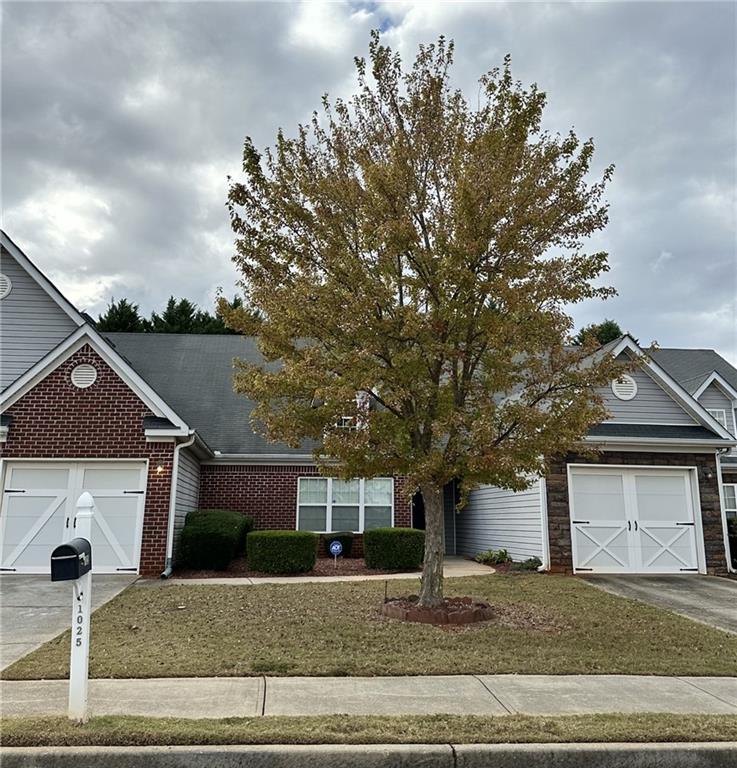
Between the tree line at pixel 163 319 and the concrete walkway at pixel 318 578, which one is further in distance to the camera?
the tree line at pixel 163 319

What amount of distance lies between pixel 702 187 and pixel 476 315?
31.4 ft

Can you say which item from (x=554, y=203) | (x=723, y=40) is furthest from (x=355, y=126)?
(x=723, y=40)

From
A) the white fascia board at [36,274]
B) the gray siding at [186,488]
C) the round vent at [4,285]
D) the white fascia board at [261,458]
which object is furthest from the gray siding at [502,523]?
the round vent at [4,285]

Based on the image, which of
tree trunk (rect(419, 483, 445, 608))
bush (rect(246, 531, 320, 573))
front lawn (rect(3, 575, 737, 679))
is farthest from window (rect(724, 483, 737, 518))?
tree trunk (rect(419, 483, 445, 608))

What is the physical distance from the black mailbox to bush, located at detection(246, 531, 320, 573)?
9109mm

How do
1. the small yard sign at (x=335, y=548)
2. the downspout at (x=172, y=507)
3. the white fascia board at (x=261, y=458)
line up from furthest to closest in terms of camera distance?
1. the white fascia board at (x=261, y=458)
2. the small yard sign at (x=335, y=548)
3. the downspout at (x=172, y=507)

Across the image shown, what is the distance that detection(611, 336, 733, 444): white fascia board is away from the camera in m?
14.6

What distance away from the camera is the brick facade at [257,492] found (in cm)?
1616

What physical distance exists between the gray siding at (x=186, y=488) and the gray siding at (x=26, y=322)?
184 inches

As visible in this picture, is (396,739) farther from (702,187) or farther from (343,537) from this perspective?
(702,187)

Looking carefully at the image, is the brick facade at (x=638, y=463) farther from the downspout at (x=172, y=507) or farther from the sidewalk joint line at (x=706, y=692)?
the downspout at (x=172, y=507)

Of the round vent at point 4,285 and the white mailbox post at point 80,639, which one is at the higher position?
the round vent at point 4,285

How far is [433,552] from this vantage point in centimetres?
873

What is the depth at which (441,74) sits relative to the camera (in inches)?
351
